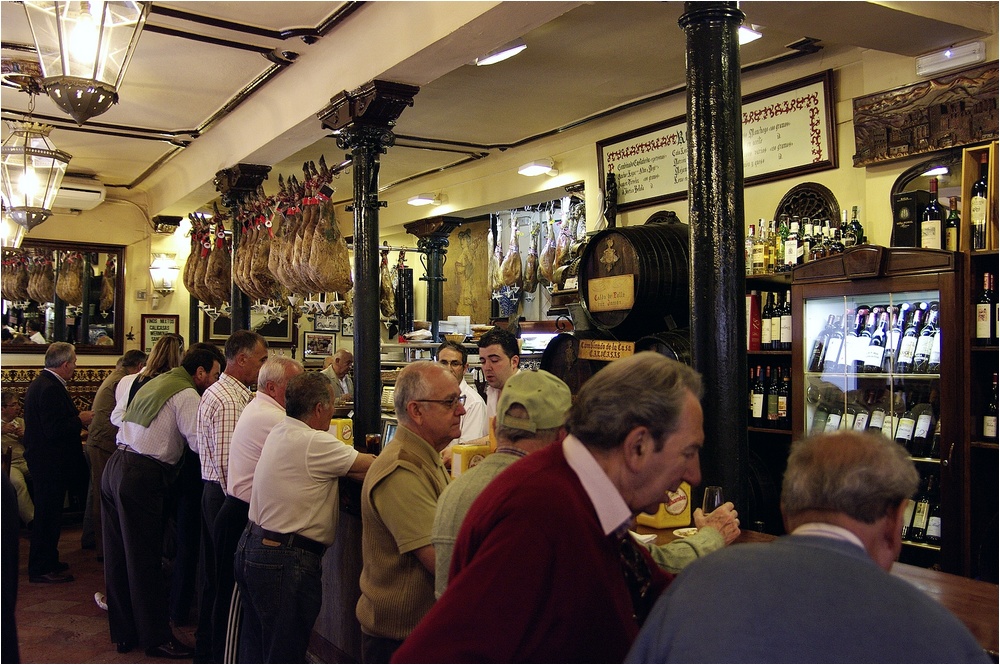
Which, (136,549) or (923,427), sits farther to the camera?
(136,549)

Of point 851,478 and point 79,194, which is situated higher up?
point 79,194

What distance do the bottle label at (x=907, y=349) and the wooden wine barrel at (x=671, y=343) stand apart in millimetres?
1081

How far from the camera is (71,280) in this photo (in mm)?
9945

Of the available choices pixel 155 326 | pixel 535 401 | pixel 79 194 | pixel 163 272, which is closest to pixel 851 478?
pixel 535 401

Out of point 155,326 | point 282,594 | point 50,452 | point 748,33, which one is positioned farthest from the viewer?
point 155,326

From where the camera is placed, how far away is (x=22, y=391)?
9.43 meters

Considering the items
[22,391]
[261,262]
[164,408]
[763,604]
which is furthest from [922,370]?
[22,391]

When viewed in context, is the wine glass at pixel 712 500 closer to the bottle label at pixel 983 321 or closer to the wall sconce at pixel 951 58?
the bottle label at pixel 983 321

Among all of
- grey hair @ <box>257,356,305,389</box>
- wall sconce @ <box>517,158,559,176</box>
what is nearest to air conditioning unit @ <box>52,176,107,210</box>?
wall sconce @ <box>517,158,559,176</box>

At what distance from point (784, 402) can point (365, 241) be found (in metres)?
2.67

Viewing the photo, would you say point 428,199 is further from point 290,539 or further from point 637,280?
point 290,539

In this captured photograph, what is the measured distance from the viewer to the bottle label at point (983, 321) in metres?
3.91

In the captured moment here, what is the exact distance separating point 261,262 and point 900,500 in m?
6.25

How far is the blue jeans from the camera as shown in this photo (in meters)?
3.35
